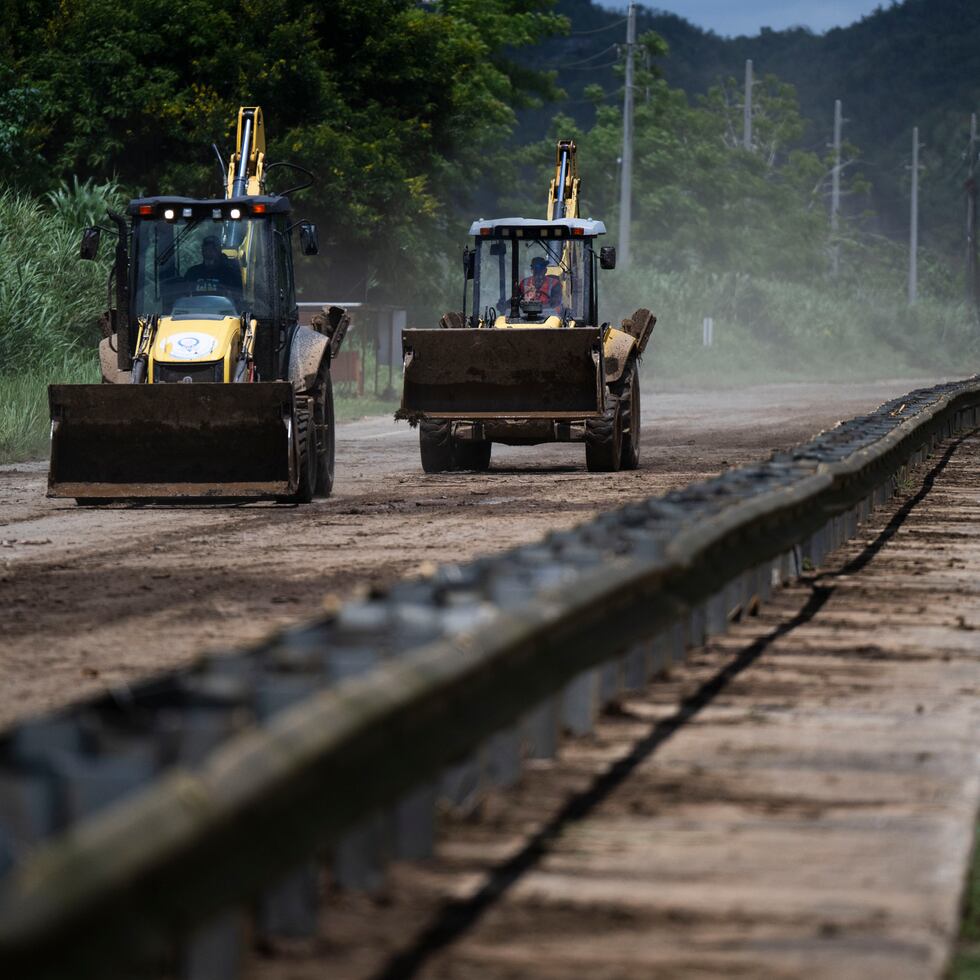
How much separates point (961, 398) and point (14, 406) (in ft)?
37.9

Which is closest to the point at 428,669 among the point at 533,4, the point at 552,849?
the point at 552,849

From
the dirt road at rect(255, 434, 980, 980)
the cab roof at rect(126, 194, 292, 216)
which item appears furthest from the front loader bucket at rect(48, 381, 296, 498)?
the dirt road at rect(255, 434, 980, 980)

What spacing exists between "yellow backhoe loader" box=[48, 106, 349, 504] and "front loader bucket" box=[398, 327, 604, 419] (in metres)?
1.98

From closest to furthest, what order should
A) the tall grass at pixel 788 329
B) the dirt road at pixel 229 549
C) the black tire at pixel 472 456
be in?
the dirt road at pixel 229 549 < the black tire at pixel 472 456 < the tall grass at pixel 788 329

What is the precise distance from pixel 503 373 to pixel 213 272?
157 inches

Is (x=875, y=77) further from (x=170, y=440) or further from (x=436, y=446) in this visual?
(x=170, y=440)

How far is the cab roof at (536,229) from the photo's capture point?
23.3 metres

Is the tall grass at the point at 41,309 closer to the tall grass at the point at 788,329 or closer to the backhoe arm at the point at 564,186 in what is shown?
the backhoe arm at the point at 564,186

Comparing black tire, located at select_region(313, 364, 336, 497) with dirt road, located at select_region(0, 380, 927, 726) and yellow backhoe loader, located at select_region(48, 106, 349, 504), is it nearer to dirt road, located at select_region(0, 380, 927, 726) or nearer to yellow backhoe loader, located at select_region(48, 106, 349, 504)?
yellow backhoe loader, located at select_region(48, 106, 349, 504)

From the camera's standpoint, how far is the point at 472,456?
23.3m

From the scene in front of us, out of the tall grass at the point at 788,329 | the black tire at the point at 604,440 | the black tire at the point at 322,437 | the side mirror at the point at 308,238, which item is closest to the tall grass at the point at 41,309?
the black tire at the point at 322,437

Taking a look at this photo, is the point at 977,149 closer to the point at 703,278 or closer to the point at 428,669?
the point at 703,278

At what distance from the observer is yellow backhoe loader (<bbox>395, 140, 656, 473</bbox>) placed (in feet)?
72.1

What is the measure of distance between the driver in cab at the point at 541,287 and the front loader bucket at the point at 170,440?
6738 millimetres
